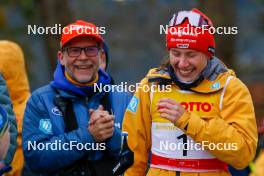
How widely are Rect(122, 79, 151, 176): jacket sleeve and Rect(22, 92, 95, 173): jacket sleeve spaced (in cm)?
28

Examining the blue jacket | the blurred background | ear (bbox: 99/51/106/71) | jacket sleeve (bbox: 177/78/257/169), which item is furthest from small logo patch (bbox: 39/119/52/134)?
the blurred background

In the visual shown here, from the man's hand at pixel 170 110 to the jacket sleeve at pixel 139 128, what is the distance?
1.06ft

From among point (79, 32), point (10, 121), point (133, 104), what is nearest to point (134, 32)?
point (79, 32)

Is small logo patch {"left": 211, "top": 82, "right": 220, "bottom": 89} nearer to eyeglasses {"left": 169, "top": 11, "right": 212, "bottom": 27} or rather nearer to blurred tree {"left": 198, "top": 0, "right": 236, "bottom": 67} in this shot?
→ eyeglasses {"left": 169, "top": 11, "right": 212, "bottom": 27}

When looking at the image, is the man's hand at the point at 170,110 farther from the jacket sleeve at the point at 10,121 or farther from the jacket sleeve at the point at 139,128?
the jacket sleeve at the point at 10,121

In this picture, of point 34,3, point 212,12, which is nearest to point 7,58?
point 212,12

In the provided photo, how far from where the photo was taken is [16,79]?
6758 millimetres

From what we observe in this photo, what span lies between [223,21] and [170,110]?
7509 millimetres

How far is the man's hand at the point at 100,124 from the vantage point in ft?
16.9

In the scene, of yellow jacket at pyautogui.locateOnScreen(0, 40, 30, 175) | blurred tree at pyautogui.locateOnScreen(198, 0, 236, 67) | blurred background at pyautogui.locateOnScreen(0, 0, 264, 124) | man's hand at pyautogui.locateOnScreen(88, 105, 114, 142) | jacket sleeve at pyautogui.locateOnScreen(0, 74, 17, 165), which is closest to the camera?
man's hand at pyautogui.locateOnScreen(88, 105, 114, 142)

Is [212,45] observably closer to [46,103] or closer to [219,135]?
[219,135]

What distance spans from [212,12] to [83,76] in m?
6.88

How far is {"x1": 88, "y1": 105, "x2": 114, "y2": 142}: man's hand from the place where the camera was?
16.9 feet

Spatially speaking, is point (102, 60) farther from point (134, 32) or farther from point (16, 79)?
point (134, 32)
